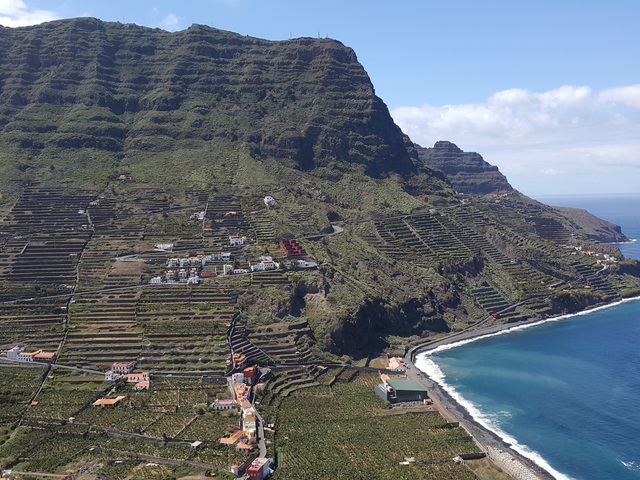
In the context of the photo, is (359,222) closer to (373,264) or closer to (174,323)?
(373,264)

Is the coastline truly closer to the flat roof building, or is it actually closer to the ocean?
the ocean

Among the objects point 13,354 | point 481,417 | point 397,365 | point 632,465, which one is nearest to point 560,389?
point 481,417

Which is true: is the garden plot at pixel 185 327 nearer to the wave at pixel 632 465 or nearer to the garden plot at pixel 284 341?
the garden plot at pixel 284 341

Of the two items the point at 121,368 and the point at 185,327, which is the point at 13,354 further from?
the point at 185,327

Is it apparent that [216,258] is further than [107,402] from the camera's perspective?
Yes

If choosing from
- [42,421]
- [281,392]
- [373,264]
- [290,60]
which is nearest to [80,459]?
[42,421]

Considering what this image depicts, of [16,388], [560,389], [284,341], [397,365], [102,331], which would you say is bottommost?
[560,389]
